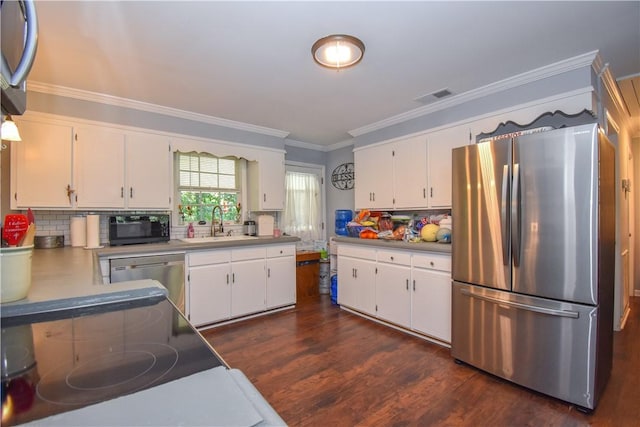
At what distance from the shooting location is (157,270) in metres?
2.92

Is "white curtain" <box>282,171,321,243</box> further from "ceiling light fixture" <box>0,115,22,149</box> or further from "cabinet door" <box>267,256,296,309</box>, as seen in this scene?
"ceiling light fixture" <box>0,115,22,149</box>

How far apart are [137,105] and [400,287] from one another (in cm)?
330

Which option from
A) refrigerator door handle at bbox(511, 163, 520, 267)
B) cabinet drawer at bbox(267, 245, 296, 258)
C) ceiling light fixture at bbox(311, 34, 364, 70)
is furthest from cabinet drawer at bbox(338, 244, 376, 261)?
ceiling light fixture at bbox(311, 34, 364, 70)

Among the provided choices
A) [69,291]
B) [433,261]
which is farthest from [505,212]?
[69,291]

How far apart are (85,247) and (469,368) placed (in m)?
3.51

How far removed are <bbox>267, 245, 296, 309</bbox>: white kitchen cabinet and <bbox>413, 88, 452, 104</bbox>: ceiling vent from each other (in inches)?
89.8

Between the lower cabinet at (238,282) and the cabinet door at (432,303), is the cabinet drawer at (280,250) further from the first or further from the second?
the cabinet door at (432,303)

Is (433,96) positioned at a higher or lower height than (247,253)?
higher

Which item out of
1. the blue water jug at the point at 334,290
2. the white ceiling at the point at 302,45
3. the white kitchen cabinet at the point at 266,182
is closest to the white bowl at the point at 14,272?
the white ceiling at the point at 302,45

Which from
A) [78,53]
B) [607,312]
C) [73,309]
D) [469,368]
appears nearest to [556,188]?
[607,312]

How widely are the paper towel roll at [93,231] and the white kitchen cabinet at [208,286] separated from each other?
81cm

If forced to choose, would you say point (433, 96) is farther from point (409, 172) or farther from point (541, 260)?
point (541, 260)

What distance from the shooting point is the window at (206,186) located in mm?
3701

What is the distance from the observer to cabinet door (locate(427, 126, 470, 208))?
3049 mm
